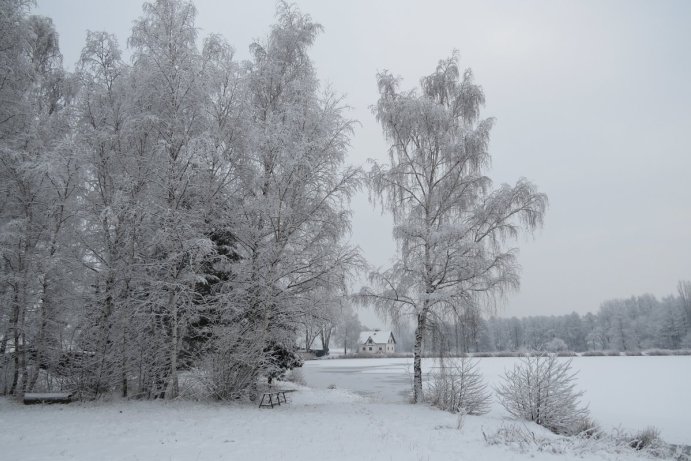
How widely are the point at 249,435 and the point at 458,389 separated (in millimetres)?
7399

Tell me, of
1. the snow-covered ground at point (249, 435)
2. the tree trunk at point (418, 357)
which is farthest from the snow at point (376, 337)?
the snow-covered ground at point (249, 435)

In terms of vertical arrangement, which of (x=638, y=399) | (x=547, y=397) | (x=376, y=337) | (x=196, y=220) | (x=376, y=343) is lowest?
(x=376, y=343)

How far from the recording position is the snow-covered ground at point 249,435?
6848 mm

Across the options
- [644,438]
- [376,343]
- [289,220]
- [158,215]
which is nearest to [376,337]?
[376,343]

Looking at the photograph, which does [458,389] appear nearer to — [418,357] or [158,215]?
[418,357]

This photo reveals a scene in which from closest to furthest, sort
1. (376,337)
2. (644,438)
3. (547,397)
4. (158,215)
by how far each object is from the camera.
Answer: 1. (644,438)
2. (547,397)
3. (158,215)
4. (376,337)

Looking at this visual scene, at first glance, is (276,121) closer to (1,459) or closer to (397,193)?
(397,193)

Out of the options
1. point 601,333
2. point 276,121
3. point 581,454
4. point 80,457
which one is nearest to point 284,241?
point 276,121

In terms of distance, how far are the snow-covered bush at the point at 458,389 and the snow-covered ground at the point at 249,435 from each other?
816 millimetres

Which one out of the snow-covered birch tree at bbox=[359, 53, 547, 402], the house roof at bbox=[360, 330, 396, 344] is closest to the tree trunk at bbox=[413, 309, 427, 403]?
the snow-covered birch tree at bbox=[359, 53, 547, 402]

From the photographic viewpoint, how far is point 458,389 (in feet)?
43.2

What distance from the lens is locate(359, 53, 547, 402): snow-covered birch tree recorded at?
13406 mm

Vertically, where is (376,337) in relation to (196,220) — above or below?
below

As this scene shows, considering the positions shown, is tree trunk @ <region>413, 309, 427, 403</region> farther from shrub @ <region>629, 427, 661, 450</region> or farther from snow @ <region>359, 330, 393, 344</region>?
snow @ <region>359, 330, 393, 344</region>
